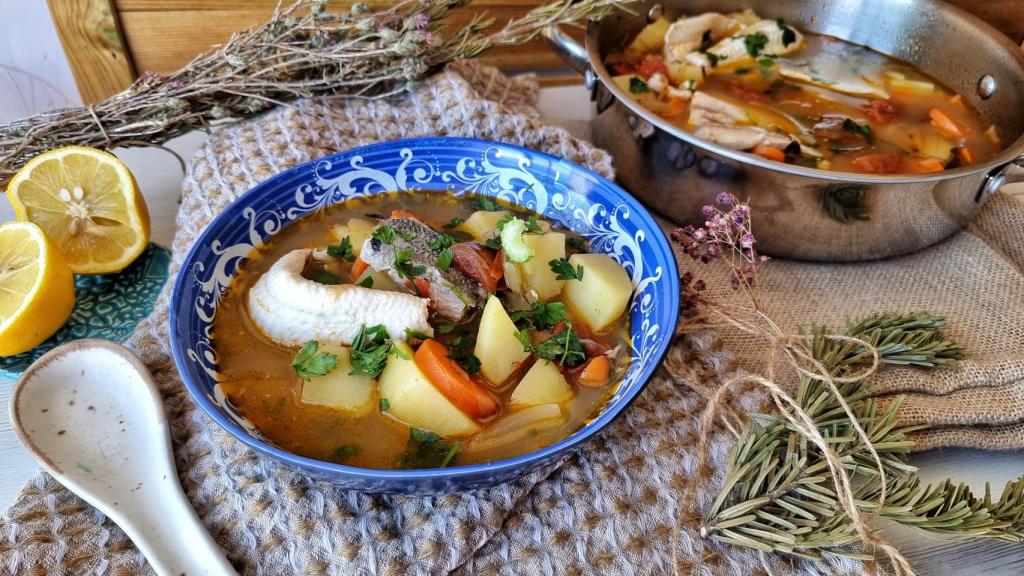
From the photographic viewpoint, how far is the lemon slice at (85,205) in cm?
145

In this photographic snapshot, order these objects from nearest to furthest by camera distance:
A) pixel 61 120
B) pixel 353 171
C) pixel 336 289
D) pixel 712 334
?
pixel 336 289, pixel 712 334, pixel 353 171, pixel 61 120

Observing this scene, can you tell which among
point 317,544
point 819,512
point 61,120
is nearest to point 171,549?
point 317,544

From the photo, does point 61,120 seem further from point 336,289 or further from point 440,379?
point 440,379

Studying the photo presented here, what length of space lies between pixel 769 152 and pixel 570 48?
1.87 ft

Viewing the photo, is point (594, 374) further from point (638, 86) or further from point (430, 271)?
point (638, 86)

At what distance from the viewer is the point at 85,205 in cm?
149

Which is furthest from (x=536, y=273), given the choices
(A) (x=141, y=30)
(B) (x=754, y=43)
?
(A) (x=141, y=30)

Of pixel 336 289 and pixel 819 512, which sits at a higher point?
pixel 336 289

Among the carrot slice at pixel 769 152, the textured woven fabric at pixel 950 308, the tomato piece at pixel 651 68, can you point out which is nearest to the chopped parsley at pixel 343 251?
the textured woven fabric at pixel 950 308

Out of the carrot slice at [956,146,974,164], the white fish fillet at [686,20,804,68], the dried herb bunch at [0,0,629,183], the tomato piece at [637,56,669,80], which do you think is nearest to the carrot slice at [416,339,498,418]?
the dried herb bunch at [0,0,629,183]

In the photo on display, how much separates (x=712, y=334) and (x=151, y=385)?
40.8 inches

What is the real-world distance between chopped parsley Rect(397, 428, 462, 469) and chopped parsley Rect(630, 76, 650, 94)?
124 cm

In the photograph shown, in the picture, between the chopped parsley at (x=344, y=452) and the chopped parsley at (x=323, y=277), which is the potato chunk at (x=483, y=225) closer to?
the chopped parsley at (x=323, y=277)

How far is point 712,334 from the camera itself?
133 centimetres
